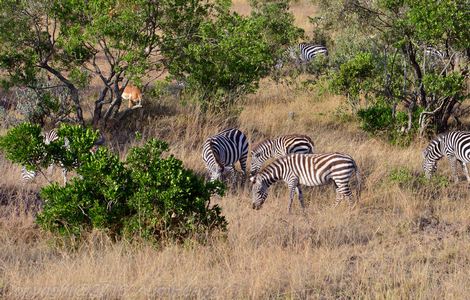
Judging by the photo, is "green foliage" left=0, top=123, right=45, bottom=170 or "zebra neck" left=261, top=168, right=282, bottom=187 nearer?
"green foliage" left=0, top=123, right=45, bottom=170

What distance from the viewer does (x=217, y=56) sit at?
1484 centimetres

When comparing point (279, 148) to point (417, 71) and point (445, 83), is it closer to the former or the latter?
point (445, 83)

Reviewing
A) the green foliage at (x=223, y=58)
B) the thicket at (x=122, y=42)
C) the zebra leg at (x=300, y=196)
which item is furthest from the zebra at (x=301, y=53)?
the zebra leg at (x=300, y=196)

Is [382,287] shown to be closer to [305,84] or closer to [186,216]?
[186,216]

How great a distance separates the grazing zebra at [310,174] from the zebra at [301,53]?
9.61 m

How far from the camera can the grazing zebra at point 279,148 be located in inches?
535

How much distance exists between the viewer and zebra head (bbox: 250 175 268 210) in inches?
451

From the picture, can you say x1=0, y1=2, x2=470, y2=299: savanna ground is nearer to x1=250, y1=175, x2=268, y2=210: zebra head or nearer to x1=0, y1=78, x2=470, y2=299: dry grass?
x1=0, y1=78, x2=470, y2=299: dry grass

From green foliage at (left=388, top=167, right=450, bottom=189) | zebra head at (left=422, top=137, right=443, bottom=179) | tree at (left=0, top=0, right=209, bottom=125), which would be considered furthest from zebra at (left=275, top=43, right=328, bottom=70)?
green foliage at (left=388, top=167, right=450, bottom=189)

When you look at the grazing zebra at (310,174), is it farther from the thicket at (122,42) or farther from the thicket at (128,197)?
the thicket at (122,42)

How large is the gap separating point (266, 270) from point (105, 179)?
2.45 metres

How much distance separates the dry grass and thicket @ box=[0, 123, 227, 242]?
0.86 feet

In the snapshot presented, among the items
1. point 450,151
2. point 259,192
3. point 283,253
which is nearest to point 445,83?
point 450,151

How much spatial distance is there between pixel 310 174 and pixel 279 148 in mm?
2116
